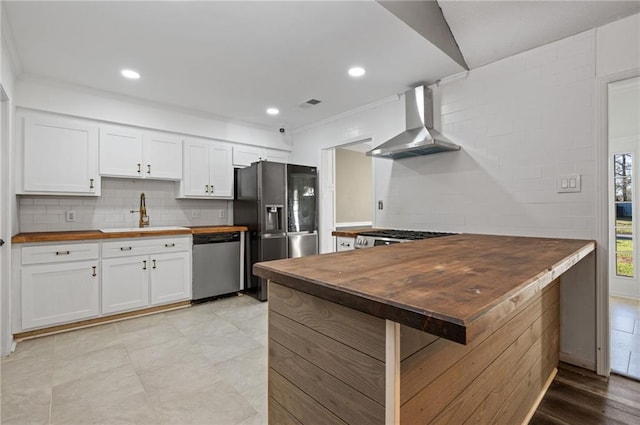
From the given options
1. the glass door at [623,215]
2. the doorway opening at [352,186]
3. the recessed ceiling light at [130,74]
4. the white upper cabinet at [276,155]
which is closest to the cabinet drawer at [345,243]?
the doorway opening at [352,186]

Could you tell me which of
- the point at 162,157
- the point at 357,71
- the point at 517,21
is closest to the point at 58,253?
the point at 162,157

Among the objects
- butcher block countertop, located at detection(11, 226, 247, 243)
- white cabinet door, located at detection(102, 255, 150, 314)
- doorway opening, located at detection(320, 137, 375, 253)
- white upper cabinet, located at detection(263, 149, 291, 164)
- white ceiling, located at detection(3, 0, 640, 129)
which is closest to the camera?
white ceiling, located at detection(3, 0, 640, 129)

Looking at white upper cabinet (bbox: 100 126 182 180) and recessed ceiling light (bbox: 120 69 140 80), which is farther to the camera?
white upper cabinet (bbox: 100 126 182 180)

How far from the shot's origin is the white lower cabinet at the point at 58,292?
8.85 feet

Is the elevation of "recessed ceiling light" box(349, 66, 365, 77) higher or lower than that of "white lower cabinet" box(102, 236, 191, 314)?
higher

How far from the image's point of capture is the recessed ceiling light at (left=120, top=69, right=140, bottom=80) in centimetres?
288

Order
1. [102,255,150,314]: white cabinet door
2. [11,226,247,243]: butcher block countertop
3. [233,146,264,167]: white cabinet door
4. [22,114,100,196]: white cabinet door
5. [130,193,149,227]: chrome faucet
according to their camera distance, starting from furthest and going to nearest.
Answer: [233,146,264,167]: white cabinet door → [130,193,149,227]: chrome faucet → [102,255,150,314]: white cabinet door → [22,114,100,196]: white cabinet door → [11,226,247,243]: butcher block countertop

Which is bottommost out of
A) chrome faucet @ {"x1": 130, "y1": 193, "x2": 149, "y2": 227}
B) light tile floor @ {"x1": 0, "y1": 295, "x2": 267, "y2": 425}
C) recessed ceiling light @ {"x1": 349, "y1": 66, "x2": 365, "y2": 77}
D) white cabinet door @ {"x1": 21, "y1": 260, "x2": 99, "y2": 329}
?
light tile floor @ {"x1": 0, "y1": 295, "x2": 267, "y2": 425}

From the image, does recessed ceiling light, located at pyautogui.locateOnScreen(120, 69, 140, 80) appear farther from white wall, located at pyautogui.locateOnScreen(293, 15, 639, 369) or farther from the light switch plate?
the light switch plate

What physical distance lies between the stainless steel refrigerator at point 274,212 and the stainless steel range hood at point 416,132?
1.39 meters

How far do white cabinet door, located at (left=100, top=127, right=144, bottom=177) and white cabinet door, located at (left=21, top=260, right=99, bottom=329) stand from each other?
1.07m

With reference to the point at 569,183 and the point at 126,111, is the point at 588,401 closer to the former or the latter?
the point at 569,183

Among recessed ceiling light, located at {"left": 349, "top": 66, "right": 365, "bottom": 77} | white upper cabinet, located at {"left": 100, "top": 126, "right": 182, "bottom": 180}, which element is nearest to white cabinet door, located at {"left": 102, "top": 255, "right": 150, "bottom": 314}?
white upper cabinet, located at {"left": 100, "top": 126, "right": 182, "bottom": 180}

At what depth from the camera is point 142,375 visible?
2115 mm
